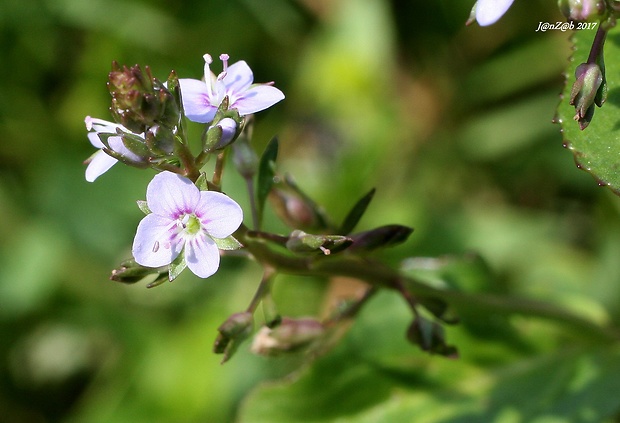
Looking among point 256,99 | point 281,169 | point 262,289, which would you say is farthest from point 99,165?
point 281,169

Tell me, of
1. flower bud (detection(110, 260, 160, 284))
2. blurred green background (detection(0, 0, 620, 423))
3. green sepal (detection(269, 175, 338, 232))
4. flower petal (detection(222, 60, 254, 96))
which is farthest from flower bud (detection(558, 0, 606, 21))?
blurred green background (detection(0, 0, 620, 423))

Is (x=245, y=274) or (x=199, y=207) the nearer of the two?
(x=199, y=207)

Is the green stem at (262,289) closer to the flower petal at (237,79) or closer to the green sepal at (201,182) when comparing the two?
the green sepal at (201,182)

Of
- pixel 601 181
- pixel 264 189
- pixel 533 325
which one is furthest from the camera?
pixel 533 325

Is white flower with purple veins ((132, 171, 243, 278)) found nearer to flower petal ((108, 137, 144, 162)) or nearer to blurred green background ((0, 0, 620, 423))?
flower petal ((108, 137, 144, 162))

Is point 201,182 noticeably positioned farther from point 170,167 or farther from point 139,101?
point 139,101

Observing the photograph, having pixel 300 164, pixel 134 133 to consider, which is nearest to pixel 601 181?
pixel 134 133

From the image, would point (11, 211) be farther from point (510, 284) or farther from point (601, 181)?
point (601, 181)
